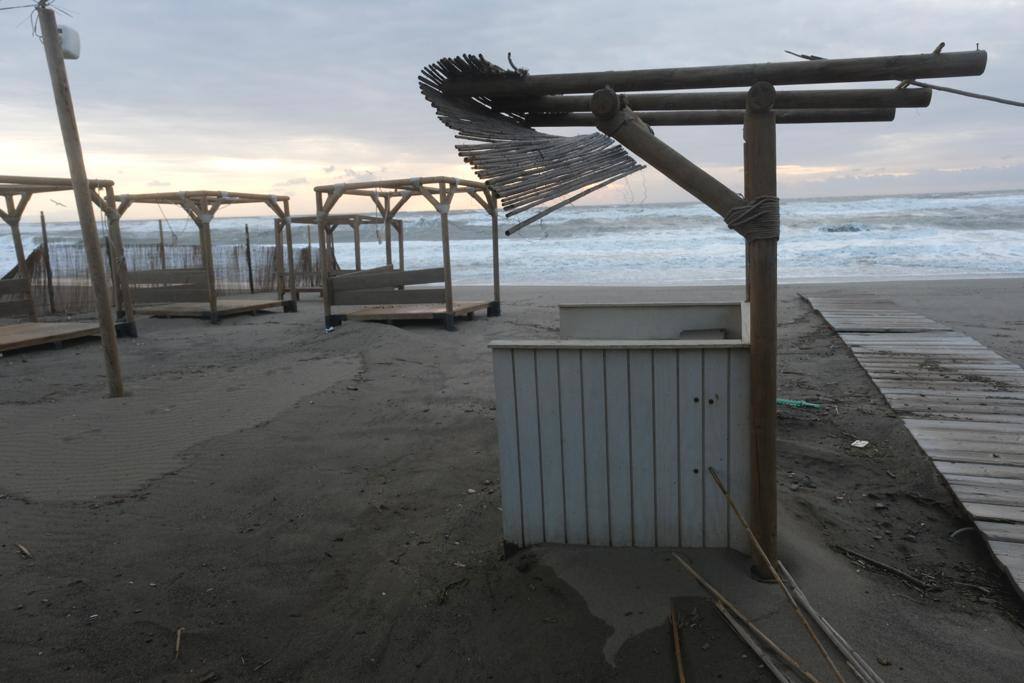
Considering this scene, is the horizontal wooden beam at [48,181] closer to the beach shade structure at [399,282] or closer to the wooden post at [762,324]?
the beach shade structure at [399,282]

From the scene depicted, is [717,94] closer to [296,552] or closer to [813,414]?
[296,552]

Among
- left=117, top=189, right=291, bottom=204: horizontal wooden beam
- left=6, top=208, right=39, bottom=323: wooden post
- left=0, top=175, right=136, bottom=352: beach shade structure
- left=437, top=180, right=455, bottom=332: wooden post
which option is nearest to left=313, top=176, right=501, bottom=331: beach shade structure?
left=437, top=180, right=455, bottom=332: wooden post

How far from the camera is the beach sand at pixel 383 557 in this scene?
2.71m

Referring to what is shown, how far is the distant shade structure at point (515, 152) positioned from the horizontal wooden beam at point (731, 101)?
5.2 inches

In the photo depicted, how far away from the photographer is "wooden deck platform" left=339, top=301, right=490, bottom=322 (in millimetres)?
11969

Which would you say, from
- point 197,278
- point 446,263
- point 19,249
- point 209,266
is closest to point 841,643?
point 446,263

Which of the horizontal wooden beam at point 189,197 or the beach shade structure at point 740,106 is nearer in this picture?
the beach shade structure at point 740,106

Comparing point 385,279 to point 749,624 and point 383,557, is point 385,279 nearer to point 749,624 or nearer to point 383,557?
point 383,557

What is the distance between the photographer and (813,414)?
5.69 metres

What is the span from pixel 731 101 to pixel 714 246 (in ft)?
89.5

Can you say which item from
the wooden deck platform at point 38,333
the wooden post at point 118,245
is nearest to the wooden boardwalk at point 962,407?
the wooden post at point 118,245

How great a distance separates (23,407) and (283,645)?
5595mm

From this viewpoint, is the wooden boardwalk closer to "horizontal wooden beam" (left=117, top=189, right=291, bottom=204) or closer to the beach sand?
the beach sand

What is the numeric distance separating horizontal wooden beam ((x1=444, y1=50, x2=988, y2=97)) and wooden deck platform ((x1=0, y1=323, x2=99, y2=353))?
10.1 metres
